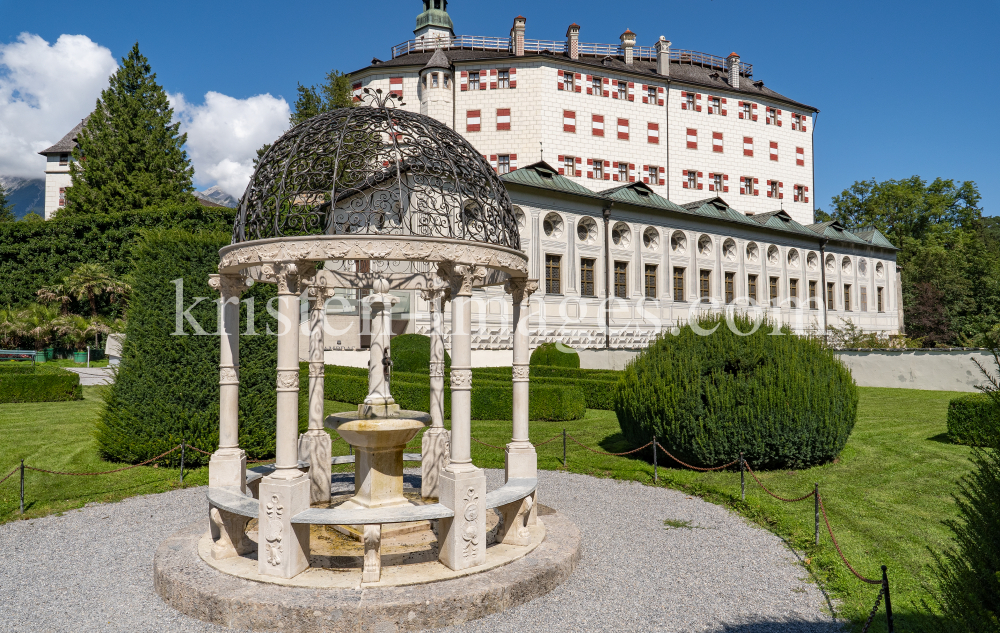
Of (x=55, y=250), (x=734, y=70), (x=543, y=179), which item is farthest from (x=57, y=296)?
(x=734, y=70)

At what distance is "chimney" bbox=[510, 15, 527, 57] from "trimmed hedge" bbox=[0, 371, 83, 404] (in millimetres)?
35096

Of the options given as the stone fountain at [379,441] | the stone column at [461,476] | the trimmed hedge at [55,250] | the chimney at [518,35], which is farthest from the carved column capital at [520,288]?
the chimney at [518,35]

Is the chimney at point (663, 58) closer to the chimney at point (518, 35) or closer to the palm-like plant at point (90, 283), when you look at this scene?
the chimney at point (518, 35)

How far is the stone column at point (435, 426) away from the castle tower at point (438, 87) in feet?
111

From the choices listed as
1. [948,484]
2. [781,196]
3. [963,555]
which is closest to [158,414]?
[963,555]

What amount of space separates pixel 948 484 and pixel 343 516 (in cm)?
1019

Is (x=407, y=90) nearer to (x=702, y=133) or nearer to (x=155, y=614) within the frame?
(x=702, y=133)

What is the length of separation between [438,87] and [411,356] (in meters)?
24.6

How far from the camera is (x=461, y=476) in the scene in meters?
5.98

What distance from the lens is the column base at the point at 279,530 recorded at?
5.69m

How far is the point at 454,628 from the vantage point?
17.2ft

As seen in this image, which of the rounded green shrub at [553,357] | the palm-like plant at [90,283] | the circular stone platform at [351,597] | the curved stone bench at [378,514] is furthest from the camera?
the palm-like plant at [90,283]

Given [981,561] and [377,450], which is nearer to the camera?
[981,561]

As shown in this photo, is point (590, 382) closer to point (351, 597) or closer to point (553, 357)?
point (553, 357)
